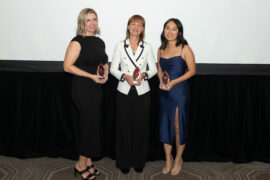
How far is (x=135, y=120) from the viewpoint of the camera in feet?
7.76

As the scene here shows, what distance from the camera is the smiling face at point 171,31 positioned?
2209 millimetres

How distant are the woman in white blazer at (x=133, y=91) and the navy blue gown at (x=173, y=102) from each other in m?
0.17

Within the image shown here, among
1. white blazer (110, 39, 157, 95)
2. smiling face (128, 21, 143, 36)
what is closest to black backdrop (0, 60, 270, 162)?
white blazer (110, 39, 157, 95)

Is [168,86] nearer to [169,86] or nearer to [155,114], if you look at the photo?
[169,86]

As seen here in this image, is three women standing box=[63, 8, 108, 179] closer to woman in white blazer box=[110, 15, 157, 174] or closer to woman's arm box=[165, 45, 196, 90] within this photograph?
woman in white blazer box=[110, 15, 157, 174]

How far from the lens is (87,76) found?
6.75ft

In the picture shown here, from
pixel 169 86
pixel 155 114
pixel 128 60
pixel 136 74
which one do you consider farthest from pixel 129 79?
pixel 155 114

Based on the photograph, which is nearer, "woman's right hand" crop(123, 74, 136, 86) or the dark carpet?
"woman's right hand" crop(123, 74, 136, 86)

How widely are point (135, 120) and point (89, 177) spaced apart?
0.74 meters

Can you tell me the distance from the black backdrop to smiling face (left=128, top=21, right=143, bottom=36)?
0.62 m

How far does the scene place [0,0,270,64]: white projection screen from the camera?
3137 mm

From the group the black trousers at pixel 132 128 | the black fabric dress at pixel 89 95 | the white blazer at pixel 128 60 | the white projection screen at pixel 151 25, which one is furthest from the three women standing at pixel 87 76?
Result: the white projection screen at pixel 151 25

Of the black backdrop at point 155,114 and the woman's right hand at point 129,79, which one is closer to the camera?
the woman's right hand at point 129,79

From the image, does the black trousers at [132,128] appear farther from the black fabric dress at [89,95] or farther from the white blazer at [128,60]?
the black fabric dress at [89,95]
